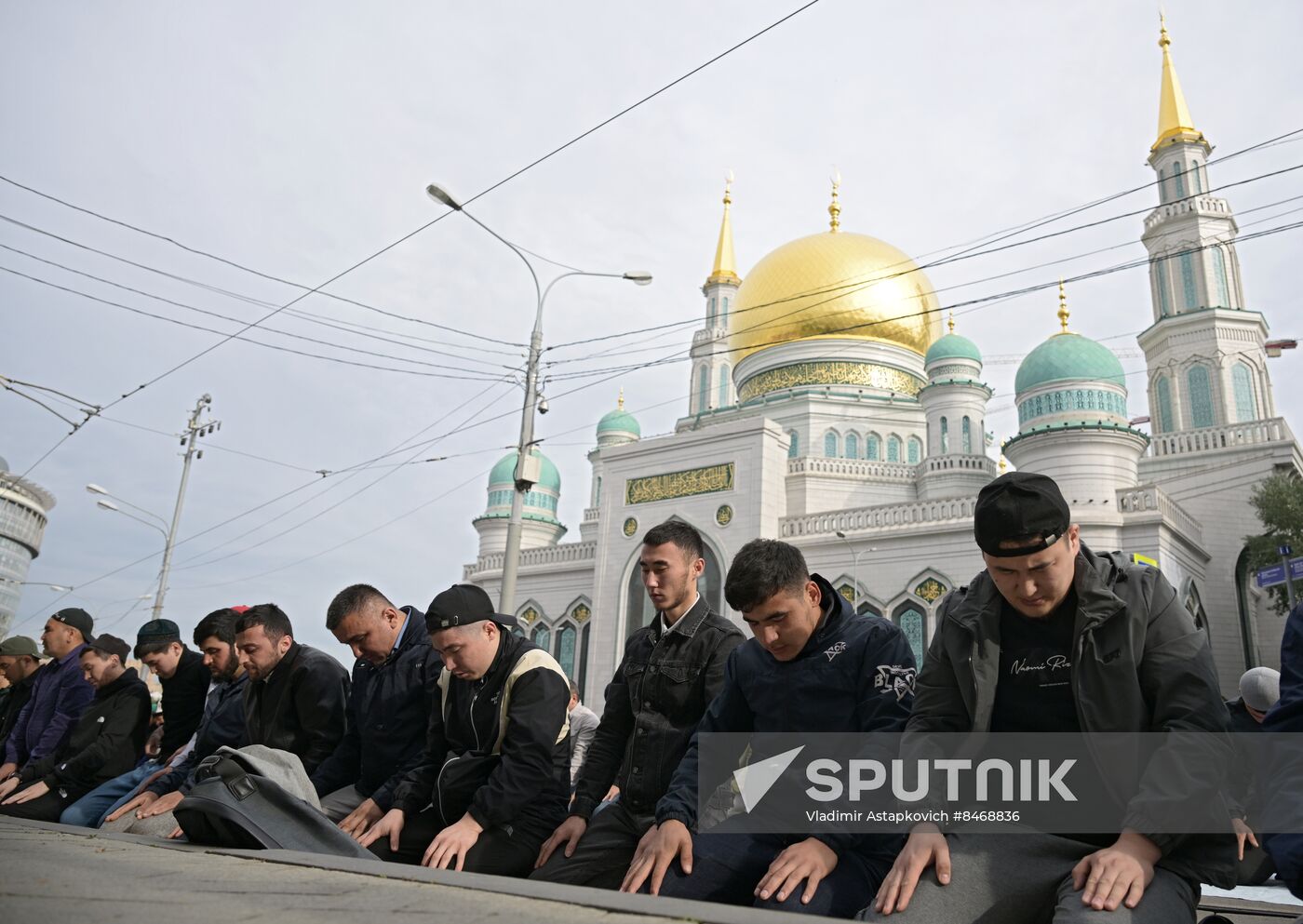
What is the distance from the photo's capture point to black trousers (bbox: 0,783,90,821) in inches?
192

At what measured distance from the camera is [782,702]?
2762 mm

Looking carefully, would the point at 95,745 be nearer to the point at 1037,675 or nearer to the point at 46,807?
the point at 46,807

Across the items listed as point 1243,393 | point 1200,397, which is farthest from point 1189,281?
point 1243,393

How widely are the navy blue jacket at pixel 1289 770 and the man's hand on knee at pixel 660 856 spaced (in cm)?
135

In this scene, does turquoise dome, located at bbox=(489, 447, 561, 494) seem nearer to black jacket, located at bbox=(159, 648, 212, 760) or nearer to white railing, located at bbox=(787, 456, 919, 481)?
white railing, located at bbox=(787, 456, 919, 481)

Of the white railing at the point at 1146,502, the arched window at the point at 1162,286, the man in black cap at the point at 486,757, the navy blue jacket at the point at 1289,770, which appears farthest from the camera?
the arched window at the point at 1162,286

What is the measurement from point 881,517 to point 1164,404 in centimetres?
778

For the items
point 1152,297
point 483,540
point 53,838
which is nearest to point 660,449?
point 483,540

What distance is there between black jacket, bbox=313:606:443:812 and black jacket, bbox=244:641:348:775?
113 millimetres

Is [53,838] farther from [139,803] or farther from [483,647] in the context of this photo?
[139,803]

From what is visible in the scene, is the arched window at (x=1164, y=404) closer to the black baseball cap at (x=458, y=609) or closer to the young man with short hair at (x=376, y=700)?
the young man with short hair at (x=376, y=700)

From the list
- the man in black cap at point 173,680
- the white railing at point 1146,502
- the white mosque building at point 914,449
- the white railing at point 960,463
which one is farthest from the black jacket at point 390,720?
the white railing at point 960,463

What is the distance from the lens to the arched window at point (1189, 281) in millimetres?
20312

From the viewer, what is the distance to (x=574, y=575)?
72.3ft
